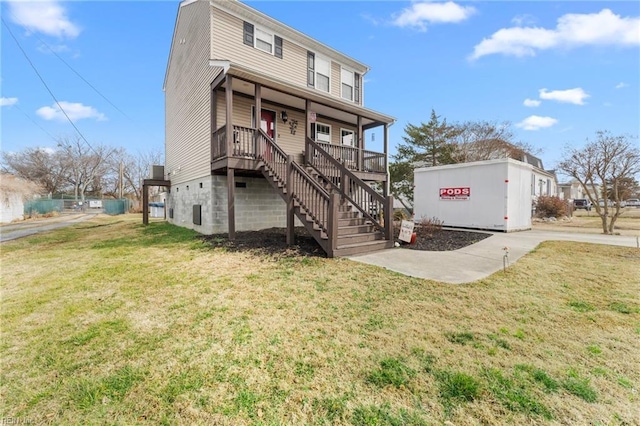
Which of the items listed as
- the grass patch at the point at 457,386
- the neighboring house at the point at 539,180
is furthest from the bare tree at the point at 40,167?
the neighboring house at the point at 539,180

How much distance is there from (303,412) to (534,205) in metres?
23.6

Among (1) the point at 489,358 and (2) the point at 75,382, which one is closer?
(2) the point at 75,382

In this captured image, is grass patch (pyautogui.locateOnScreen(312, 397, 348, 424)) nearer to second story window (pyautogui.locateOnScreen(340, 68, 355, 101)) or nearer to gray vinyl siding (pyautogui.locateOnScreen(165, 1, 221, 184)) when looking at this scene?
gray vinyl siding (pyautogui.locateOnScreen(165, 1, 221, 184))

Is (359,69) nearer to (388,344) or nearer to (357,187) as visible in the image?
(357,187)

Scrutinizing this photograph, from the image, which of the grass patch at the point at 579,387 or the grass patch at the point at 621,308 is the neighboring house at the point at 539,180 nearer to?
the grass patch at the point at 621,308

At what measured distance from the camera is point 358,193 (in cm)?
791

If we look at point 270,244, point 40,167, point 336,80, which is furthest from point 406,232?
point 40,167

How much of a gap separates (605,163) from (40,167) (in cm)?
5296

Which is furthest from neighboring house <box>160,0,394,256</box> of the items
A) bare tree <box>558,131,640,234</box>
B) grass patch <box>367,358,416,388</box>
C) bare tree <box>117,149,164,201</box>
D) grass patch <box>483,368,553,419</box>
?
bare tree <box>117,149,164,201</box>

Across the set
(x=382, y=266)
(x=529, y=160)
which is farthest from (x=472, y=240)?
(x=529, y=160)

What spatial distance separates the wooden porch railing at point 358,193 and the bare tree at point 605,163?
943 centimetres

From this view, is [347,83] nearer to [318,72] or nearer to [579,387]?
[318,72]

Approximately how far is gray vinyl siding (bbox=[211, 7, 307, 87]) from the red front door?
140cm

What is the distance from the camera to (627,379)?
217 centimetres
